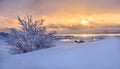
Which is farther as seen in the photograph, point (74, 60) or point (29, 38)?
point (29, 38)

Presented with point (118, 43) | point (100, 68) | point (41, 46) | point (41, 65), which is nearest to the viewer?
point (100, 68)

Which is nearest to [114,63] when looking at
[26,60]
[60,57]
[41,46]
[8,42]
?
[60,57]

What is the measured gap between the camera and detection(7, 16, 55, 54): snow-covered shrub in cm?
1246

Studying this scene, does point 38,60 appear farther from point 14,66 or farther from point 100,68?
point 100,68

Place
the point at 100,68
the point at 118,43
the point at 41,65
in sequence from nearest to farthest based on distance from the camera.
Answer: the point at 100,68
the point at 41,65
the point at 118,43

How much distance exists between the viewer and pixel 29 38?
12461 millimetres

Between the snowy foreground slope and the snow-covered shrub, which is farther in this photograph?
the snow-covered shrub

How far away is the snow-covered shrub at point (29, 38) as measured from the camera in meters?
12.5

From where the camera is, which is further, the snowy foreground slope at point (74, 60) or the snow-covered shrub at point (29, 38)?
the snow-covered shrub at point (29, 38)

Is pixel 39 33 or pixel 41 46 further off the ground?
pixel 39 33

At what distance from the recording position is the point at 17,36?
12.6m

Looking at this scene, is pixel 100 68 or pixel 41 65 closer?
pixel 100 68

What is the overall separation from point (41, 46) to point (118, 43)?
894 centimetres

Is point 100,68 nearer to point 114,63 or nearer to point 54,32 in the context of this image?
point 114,63
